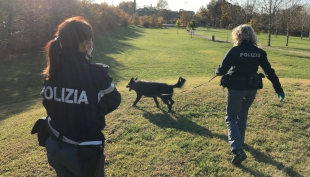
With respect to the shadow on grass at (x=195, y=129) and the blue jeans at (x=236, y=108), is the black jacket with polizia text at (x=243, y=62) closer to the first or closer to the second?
the blue jeans at (x=236, y=108)

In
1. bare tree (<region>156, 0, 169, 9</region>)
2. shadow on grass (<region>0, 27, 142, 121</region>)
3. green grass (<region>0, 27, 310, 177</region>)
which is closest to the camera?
green grass (<region>0, 27, 310, 177</region>)

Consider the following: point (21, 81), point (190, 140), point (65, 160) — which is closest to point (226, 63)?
point (190, 140)

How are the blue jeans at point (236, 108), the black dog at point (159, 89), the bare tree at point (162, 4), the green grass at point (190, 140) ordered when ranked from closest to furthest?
the blue jeans at point (236, 108)
the green grass at point (190, 140)
the black dog at point (159, 89)
the bare tree at point (162, 4)

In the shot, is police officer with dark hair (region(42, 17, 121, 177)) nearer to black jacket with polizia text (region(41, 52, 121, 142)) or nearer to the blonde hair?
black jacket with polizia text (region(41, 52, 121, 142))

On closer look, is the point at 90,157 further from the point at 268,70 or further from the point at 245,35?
the point at 268,70

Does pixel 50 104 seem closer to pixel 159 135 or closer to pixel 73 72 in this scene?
pixel 73 72

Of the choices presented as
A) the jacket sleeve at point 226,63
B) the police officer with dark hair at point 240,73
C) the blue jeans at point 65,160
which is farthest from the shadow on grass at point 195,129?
the blue jeans at point 65,160

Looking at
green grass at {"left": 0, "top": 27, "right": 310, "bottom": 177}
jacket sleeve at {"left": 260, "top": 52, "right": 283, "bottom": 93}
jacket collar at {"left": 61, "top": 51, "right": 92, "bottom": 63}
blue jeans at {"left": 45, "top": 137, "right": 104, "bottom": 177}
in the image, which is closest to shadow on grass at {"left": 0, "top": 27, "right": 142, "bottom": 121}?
green grass at {"left": 0, "top": 27, "right": 310, "bottom": 177}

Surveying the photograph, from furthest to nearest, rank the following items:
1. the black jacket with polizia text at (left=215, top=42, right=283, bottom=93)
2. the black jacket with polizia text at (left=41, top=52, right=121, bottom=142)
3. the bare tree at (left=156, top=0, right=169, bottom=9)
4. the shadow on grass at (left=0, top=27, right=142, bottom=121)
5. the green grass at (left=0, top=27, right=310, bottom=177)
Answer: the bare tree at (left=156, top=0, right=169, bottom=9) → the shadow on grass at (left=0, top=27, right=142, bottom=121) → the green grass at (left=0, top=27, right=310, bottom=177) → the black jacket with polizia text at (left=215, top=42, right=283, bottom=93) → the black jacket with polizia text at (left=41, top=52, right=121, bottom=142)

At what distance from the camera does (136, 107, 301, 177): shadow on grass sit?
3.90 meters

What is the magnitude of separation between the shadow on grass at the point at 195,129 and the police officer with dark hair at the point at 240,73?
0.48 m

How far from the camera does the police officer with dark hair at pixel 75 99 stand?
2109 mm

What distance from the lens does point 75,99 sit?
82.0 inches

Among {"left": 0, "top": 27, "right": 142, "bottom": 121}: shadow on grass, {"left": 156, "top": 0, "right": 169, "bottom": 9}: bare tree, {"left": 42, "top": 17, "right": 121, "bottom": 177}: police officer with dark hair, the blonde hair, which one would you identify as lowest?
{"left": 0, "top": 27, "right": 142, "bottom": 121}: shadow on grass
